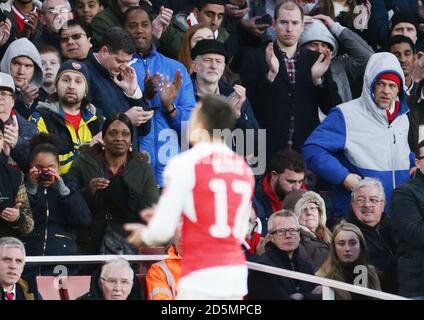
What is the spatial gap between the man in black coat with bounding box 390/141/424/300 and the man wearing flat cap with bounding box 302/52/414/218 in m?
1.13

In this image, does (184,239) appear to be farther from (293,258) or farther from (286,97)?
(286,97)

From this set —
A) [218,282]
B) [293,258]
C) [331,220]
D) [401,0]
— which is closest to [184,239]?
[218,282]

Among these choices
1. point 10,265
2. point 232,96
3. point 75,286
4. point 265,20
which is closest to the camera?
point 10,265

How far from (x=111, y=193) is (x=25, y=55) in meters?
1.75

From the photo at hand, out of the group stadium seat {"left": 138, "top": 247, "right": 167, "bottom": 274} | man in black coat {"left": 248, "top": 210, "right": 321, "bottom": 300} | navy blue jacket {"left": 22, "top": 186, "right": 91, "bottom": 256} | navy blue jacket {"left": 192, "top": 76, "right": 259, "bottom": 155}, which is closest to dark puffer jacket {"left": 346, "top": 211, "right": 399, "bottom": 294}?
man in black coat {"left": 248, "top": 210, "right": 321, "bottom": 300}

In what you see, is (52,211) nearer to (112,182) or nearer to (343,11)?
(112,182)

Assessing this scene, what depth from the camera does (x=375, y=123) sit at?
1298 centimetres

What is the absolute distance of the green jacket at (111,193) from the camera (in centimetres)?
1143

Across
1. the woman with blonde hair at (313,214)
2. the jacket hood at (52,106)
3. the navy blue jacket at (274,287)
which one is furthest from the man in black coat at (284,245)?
the jacket hood at (52,106)

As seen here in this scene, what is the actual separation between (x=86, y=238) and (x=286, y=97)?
2.82 meters

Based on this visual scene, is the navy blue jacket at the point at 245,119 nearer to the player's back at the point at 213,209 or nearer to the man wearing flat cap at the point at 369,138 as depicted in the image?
the man wearing flat cap at the point at 369,138

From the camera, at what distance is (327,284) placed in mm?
10086

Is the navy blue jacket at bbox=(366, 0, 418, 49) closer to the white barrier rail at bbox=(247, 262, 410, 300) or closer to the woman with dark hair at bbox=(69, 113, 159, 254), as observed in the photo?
the woman with dark hair at bbox=(69, 113, 159, 254)

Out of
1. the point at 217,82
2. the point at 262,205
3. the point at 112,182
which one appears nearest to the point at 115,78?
the point at 217,82
